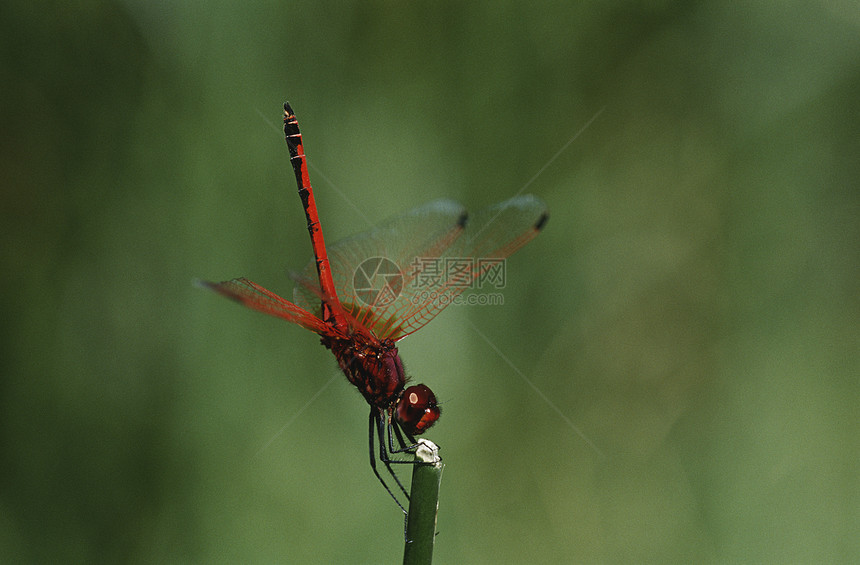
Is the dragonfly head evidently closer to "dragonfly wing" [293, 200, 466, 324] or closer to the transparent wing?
the transparent wing

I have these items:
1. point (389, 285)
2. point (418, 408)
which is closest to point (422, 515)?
point (418, 408)

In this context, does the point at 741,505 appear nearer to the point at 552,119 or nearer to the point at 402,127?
the point at 552,119

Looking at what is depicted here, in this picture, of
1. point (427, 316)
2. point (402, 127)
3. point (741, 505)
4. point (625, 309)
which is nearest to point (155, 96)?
point (402, 127)

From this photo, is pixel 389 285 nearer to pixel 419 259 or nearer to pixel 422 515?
pixel 419 259

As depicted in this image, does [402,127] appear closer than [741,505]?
No

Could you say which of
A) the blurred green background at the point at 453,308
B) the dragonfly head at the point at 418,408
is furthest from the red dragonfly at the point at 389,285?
the blurred green background at the point at 453,308
